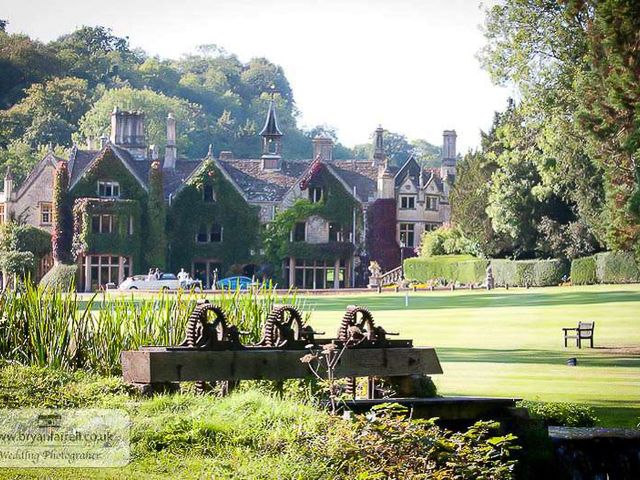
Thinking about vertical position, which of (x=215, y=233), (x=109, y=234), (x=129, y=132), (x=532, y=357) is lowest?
(x=532, y=357)

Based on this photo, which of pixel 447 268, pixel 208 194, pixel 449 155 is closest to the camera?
pixel 447 268

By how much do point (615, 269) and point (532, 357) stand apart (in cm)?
Answer: 3178

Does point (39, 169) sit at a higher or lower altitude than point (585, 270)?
higher

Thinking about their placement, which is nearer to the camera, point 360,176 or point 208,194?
point 208,194

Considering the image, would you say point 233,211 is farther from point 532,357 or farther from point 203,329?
point 203,329

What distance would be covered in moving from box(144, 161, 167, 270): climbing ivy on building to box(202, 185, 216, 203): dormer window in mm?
2251

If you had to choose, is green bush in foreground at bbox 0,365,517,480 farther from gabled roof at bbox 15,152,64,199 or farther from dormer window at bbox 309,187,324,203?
gabled roof at bbox 15,152,64,199

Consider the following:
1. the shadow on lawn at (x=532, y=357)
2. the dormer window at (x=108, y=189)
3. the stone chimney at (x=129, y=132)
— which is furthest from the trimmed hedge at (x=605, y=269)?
the shadow on lawn at (x=532, y=357)

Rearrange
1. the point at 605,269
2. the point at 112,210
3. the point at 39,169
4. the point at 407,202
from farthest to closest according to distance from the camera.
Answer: the point at 407,202, the point at 39,169, the point at 112,210, the point at 605,269

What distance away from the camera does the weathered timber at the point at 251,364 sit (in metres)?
12.2

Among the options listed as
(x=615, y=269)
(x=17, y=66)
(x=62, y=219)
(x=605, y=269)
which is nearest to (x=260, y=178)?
(x=62, y=219)

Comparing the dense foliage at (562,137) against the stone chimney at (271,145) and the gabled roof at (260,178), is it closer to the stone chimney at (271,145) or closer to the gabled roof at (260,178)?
the gabled roof at (260,178)

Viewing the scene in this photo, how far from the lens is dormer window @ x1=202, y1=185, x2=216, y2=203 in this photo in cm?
7162

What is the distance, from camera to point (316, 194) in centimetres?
7462
